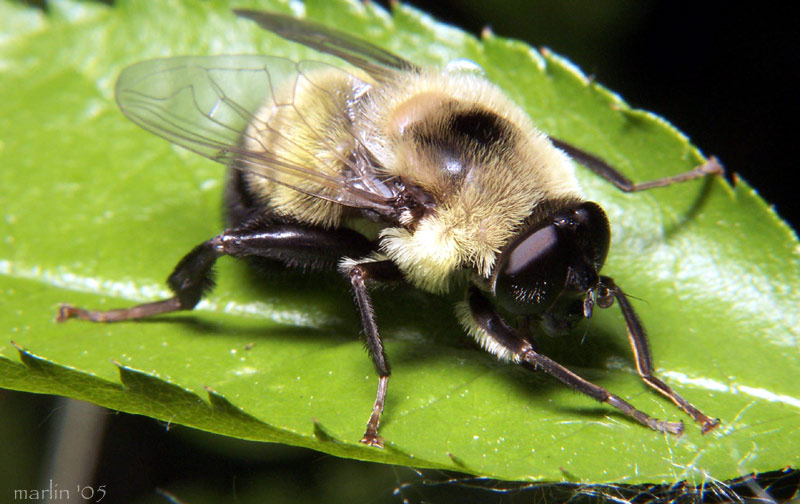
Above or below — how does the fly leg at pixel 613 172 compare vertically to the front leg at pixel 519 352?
above

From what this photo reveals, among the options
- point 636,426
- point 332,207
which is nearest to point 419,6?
point 332,207

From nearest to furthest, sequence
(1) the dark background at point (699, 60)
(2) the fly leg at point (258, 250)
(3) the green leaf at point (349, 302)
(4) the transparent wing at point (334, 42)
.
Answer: (3) the green leaf at point (349, 302)
(2) the fly leg at point (258, 250)
(4) the transparent wing at point (334, 42)
(1) the dark background at point (699, 60)

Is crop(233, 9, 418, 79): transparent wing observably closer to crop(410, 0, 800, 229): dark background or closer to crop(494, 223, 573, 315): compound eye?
crop(494, 223, 573, 315): compound eye

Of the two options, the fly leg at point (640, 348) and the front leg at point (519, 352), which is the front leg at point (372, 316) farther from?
the fly leg at point (640, 348)

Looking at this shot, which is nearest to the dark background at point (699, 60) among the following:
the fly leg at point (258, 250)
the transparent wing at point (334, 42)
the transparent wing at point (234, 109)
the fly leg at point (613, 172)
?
the fly leg at point (613, 172)

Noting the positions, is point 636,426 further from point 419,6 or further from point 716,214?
point 419,6
